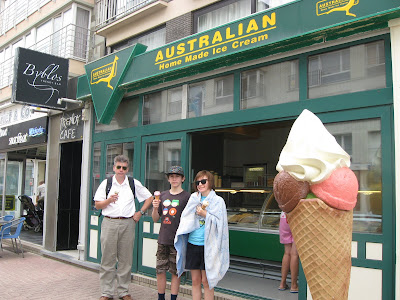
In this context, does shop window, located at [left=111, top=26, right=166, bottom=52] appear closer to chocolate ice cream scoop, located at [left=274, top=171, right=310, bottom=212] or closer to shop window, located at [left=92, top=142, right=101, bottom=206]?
shop window, located at [left=92, top=142, right=101, bottom=206]

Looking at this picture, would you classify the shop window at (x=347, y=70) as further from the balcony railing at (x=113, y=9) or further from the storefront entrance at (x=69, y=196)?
the storefront entrance at (x=69, y=196)

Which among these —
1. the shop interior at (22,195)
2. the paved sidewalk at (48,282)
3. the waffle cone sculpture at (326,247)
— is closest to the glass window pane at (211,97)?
the paved sidewalk at (48,282)

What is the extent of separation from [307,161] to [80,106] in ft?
23.6

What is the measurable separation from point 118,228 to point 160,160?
1.66m

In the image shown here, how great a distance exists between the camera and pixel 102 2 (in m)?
9.95

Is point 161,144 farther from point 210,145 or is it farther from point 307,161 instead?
point 307,161

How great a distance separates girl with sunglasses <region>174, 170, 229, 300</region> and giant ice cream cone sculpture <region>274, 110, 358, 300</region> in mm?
1986

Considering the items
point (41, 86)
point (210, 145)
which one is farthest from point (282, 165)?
point (41, 86)

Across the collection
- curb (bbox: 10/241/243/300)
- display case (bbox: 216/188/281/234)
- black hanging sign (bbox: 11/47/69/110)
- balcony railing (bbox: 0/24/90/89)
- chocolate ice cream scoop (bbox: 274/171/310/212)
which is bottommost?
curb (bbox: 10/241/243/300)

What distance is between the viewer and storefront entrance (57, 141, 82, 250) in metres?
9.32

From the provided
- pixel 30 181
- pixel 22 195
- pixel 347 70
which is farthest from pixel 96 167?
pixel 30 181

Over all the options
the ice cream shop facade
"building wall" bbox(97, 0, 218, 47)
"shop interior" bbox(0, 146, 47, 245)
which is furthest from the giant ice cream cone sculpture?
"shop interior" bbox(0, 146, 47, 245)

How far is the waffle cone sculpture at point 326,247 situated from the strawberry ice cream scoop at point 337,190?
4 centimetres

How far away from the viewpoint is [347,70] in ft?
14.7
